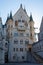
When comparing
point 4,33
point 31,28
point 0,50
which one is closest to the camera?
point 0,50

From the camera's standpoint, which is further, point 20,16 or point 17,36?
point 20,16

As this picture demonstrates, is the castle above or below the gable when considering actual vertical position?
below

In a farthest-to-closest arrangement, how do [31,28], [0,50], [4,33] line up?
[31,28]
[4,33]
[0,50]

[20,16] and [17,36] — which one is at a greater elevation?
[20,16]

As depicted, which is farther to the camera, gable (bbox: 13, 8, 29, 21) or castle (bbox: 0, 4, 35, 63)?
gable (bbox: 13, 8, 29, 21)

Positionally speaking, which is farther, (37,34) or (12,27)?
(37,34)

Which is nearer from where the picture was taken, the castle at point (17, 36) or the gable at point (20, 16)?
the castle at point (17, 36)

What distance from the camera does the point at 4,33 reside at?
5831cm

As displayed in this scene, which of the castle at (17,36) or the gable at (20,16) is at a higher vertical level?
the gable at (20,16)

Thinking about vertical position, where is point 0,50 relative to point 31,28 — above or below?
below

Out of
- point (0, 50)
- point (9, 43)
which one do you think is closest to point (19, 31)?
point (9, 43)

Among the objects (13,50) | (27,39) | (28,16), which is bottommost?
(13,50)

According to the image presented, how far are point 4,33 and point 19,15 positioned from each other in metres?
10.7

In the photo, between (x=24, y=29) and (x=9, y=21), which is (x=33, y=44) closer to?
(x=24, y=29)
